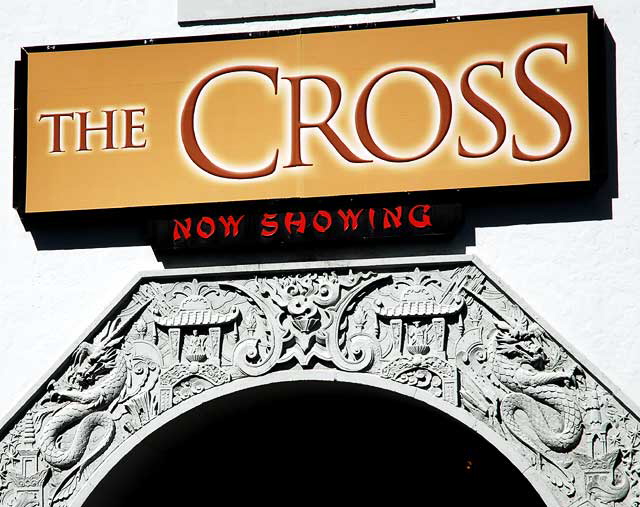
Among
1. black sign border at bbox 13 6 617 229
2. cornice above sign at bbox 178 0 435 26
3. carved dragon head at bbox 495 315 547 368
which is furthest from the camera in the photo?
cornice above sign at bbox 178 0 435 26

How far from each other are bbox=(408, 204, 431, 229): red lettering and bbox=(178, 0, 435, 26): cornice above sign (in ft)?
6.74

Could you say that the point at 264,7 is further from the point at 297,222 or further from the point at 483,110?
the point at 483,110

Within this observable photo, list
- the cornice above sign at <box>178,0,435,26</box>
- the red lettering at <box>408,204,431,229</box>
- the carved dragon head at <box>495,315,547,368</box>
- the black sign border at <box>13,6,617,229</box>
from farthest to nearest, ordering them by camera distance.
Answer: the cornice above sign at <box>178,0,435,26</box> < the red lettering at <box>408,204,431,229</box> < the black sign border at <box>13,6,617,229</box> < the carved dragon head at <box>495,315,547,368</box>

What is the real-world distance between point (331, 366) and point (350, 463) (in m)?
3.05

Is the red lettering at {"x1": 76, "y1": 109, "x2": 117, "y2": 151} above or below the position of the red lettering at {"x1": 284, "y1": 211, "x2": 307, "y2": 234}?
above

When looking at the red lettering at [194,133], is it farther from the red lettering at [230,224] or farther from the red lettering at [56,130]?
the red lettering at [56,130]

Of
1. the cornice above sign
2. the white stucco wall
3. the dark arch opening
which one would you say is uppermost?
the cornice above sign

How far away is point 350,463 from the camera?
2272 centimetres

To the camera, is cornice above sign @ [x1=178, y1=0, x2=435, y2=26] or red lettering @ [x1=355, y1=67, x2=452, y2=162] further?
cornice above sign @ [x1=178, y1=0, x2=435, y2=26]

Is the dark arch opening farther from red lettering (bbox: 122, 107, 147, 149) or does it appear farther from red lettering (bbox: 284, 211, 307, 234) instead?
red lettering (bbox: 122, 107, 147, 149)

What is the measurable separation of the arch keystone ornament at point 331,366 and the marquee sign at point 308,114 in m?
0.90

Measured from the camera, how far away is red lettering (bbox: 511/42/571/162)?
65.2 feet

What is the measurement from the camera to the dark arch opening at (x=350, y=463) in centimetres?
2223

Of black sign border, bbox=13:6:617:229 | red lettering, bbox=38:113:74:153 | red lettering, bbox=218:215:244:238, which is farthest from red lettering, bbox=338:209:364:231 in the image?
red lettering, bbox=38:113:74:153
